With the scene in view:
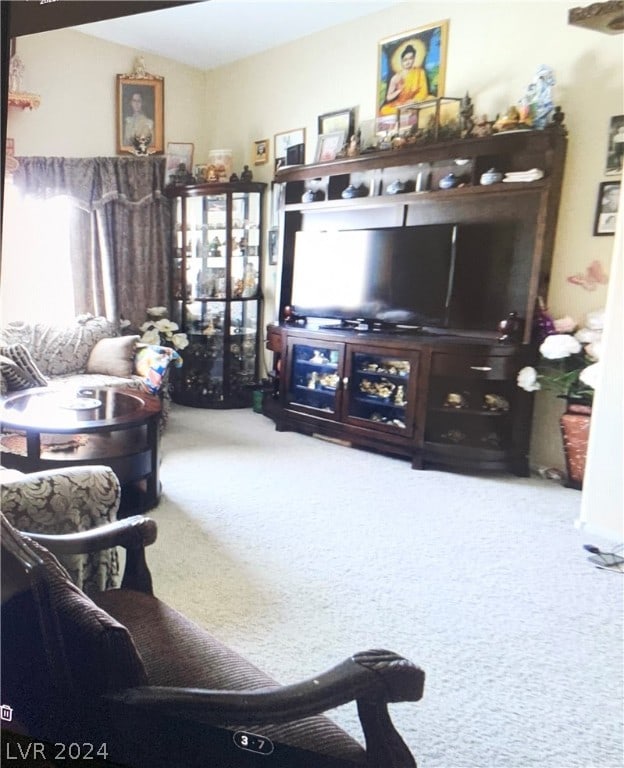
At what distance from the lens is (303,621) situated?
4.83 ft

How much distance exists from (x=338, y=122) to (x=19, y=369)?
2112 mm

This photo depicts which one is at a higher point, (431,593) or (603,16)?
(603,16)

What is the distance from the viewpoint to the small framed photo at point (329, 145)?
3.13 metres

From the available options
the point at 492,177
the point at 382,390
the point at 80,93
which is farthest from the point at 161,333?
the point at 492,177

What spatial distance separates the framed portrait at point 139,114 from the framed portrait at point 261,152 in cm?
58

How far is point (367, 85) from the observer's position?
9.08 feet

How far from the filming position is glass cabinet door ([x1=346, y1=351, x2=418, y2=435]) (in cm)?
288

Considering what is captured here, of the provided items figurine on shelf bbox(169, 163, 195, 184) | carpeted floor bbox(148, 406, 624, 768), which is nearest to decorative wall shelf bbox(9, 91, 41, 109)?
carpeted floor bbox(148, 406, 624, 768)

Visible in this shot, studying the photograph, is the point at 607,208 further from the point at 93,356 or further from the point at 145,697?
the point at 93,356

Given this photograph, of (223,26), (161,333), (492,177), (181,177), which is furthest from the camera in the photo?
(181,177)

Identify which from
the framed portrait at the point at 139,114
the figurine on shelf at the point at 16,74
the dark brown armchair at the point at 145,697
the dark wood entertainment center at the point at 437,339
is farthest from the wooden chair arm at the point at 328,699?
the framed portrait at the point at 139,114

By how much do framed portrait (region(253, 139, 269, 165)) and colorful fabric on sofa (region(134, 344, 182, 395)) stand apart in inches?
55.4

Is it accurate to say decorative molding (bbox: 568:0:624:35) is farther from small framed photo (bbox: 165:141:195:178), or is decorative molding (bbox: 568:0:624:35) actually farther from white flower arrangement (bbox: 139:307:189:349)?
white flower arrangement (bbox: 139:307:189:349)

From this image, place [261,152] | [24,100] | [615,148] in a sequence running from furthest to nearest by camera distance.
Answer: [261,152] < [24,100] < [615,148]
